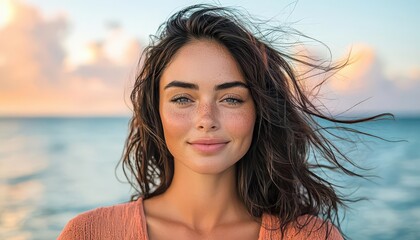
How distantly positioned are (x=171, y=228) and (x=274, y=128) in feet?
1.89

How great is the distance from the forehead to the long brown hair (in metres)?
0.05

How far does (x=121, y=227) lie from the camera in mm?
2842

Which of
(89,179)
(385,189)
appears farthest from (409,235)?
(89,179)

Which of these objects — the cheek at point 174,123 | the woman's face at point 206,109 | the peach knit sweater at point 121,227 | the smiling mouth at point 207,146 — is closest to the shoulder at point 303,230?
the peach knit sweater at point 121,227

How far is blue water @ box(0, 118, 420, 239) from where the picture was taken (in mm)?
10469

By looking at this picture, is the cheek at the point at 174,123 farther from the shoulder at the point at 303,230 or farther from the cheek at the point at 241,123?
the shoulder at the point at 303,230

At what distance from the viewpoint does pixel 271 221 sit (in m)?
2.99

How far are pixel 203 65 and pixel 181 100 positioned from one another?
0.51 feet

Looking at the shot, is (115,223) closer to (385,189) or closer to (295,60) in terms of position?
(295,60)

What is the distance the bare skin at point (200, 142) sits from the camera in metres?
2.72

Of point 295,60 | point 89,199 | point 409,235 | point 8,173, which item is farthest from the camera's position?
point 8,173

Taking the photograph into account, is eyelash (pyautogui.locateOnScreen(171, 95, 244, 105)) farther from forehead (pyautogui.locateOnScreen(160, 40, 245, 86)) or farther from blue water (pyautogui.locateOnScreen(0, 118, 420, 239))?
blue water (pyautogui.locateOnScreen(0, 118, 420, 239))

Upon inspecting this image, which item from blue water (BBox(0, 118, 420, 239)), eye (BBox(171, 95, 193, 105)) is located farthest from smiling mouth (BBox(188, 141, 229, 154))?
blue water (BBox(0, 118, 420, 239))

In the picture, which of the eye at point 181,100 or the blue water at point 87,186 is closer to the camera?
the eye at point 181,100
